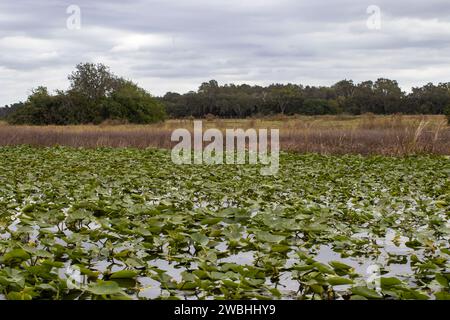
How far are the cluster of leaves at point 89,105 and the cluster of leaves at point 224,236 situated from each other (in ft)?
105

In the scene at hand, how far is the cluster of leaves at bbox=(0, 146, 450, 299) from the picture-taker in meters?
3.47

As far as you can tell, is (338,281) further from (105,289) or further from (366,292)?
(105,289)

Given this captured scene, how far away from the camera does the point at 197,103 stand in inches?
2265

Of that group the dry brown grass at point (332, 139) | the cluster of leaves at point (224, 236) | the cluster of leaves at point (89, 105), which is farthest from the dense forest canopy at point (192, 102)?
the cluster of leaves at point (224, 236)

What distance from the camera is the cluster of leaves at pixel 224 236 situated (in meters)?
3.47

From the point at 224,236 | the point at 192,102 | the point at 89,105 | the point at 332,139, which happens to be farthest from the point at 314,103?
the point at 224,236

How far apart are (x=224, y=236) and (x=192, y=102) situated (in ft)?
176

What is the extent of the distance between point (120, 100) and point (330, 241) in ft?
135

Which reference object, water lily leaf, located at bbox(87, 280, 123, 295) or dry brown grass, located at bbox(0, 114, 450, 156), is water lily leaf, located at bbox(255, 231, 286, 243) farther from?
dry brown grass, located at bbox(0, 114, 450, 156)

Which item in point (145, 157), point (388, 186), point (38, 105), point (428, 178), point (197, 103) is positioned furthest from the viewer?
point (197, 103)

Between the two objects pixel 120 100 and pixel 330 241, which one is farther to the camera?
pixel 120 100

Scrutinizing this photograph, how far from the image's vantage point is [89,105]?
4194 cm
